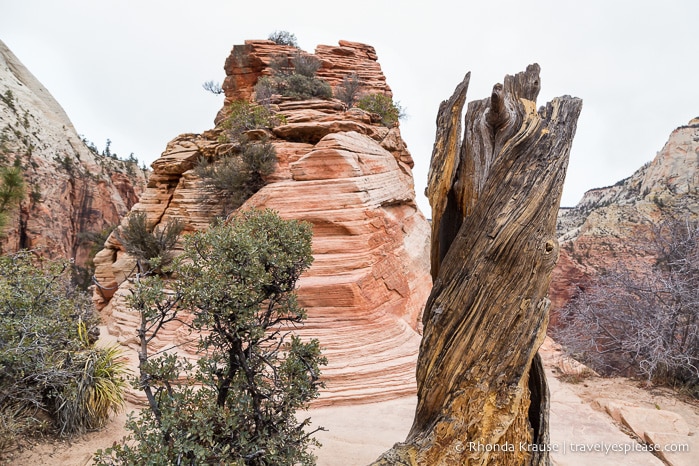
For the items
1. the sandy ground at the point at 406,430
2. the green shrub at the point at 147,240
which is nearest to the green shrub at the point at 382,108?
the green shrub at the point at 147,240

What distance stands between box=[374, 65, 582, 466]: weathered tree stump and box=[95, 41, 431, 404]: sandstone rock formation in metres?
3.08

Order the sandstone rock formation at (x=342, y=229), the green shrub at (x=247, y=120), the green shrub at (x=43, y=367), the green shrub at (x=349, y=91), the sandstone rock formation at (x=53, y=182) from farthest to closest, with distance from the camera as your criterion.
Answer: the sandstone rock formation at (x=53, y=182) < the green shrub at (x=349, y=91) < the green shrub at (x=247, y=120) < the sandstone rock formation at (x=342, y=229) < the green shrub at (x=43, y=367)

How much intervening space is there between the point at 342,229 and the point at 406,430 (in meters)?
4.53

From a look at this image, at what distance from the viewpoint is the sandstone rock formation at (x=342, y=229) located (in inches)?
281

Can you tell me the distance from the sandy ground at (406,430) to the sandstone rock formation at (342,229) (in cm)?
56

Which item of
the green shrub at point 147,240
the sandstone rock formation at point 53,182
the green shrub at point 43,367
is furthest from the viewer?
the sandstone rock formation at point 53,182

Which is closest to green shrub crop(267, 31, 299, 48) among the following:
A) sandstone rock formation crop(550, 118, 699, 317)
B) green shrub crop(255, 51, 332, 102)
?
green shrub crop(255, 51, 332, 102)

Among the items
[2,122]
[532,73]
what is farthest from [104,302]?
[2,122]

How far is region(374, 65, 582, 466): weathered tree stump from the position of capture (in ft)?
10.0

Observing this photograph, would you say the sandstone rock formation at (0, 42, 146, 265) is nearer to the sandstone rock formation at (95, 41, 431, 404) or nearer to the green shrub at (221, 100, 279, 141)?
the sandstone rock formation at (95, 41, 431, 404)

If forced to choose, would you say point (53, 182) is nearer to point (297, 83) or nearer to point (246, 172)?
point (297, 83)

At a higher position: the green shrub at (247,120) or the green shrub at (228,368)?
the green shrub at (247,120)

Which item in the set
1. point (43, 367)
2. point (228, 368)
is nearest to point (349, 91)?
point (43, 367)

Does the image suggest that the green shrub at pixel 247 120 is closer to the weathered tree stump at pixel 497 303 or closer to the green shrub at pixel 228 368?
the green shrub at pixel 228 368
